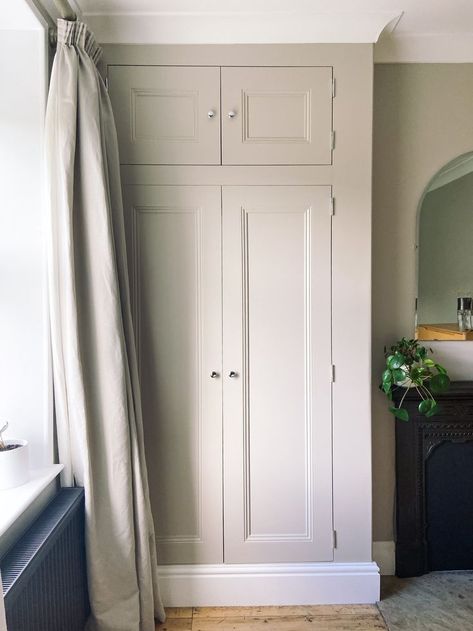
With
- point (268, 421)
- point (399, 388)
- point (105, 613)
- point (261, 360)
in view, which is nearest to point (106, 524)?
point (105, 613)

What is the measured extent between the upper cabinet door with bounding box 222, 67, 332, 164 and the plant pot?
1.38 meters

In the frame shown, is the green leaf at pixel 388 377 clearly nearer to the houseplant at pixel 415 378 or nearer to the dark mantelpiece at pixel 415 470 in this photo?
the houseplant at pixel 415 378

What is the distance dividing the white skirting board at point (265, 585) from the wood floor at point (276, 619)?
3cm

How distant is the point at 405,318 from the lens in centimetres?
210

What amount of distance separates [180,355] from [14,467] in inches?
29.6

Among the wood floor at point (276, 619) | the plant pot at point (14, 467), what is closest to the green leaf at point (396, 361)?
the wood floor at point (276, 619)

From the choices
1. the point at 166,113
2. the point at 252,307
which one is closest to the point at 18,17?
the point at 166,113

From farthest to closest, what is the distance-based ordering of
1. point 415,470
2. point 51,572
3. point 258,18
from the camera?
point 415,470
point 258,18
point 51,572

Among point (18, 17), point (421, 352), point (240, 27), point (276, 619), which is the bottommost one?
point (276, 619)

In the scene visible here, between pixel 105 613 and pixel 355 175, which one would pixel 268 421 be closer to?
pixel 105 613

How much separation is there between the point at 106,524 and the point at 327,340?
114 centimetres

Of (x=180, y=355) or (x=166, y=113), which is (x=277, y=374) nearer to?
(x=180, y=355)

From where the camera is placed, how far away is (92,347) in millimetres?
1608

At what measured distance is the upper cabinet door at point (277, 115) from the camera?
1.87 meters
